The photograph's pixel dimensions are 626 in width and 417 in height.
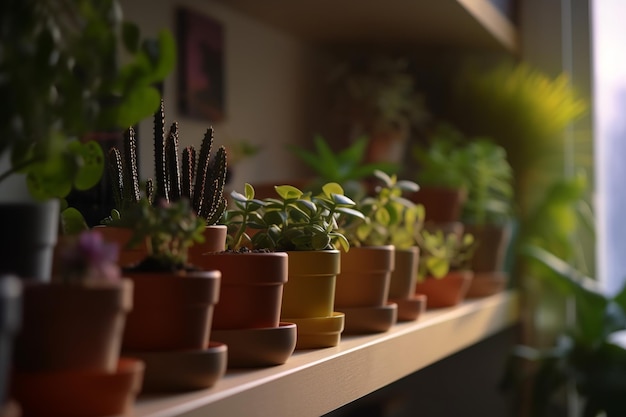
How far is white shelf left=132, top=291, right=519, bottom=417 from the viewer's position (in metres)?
0.62

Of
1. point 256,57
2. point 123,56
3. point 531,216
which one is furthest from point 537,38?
point 123,56

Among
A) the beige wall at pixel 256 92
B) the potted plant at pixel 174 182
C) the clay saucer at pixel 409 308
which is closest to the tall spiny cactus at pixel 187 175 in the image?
the potted plant at pixel 174 182

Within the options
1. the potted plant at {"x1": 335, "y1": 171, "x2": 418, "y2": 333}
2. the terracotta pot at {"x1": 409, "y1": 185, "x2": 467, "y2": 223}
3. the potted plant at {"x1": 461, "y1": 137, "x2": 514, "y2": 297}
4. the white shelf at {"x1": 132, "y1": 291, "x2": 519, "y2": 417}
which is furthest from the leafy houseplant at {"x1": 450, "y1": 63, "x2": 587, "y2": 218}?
the potted plant at {"x1": 335, "y1": 171, "x2": 418, "y2": 333}

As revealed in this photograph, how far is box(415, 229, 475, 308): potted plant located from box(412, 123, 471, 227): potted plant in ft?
0.17

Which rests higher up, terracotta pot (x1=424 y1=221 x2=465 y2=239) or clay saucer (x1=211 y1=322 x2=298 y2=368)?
terracotta pot (x1=424 y1=221 x2=465 y2=239)

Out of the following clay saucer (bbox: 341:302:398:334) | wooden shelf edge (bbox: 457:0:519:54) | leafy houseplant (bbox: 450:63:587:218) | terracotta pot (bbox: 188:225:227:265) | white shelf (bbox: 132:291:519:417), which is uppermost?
wooden shelf edge (bbox: 457:0:519:54)

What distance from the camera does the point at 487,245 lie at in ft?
5.50

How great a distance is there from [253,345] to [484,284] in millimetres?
979

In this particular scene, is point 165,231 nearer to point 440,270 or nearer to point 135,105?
point 135,105

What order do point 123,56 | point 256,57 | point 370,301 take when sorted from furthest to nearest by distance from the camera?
point 256,57, point 123,56, point 370,301

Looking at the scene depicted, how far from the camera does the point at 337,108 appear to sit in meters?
1.87

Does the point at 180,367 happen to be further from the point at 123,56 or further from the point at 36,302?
the point at 123,56

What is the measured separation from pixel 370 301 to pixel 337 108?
2.89ft

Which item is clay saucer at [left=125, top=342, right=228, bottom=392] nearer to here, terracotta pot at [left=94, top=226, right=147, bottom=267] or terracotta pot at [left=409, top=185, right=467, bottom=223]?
terracotta pot at [left=94, top=226, right=147, bottom=267]
